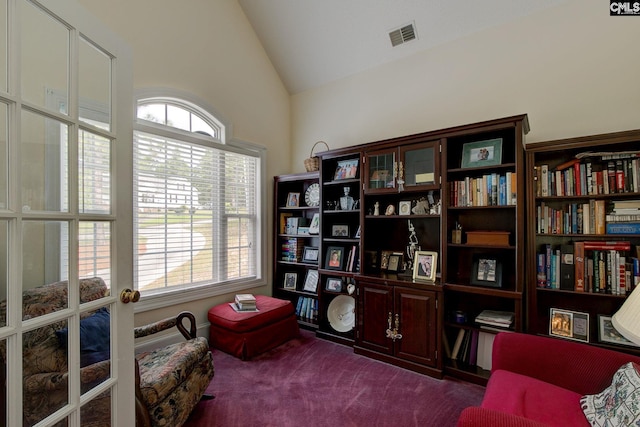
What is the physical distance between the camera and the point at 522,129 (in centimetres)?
233

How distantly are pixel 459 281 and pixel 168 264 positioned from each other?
2.79 meters

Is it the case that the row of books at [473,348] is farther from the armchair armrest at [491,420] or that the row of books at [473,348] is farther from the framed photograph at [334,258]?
the armchair armrest at [491,420]

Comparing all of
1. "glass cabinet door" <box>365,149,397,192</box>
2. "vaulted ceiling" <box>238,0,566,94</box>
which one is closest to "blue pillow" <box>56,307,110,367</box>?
"glass cabinet door" <box>365,149,397,192</box>

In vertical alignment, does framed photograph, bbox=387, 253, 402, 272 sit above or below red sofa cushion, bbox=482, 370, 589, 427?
above

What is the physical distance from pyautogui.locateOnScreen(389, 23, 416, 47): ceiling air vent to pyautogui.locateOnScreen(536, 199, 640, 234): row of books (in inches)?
81.5

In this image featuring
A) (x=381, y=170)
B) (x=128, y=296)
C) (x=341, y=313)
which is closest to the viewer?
(x=128, y=296)

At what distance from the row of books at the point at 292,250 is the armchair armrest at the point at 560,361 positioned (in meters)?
2.38

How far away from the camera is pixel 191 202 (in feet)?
10.6

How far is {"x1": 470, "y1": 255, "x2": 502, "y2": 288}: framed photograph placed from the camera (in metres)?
2.53

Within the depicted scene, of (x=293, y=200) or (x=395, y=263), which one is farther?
(x=293, y=200)

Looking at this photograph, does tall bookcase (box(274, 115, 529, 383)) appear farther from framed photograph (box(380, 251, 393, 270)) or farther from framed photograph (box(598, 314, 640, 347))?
framed photograph (box(598, 314, 640, 347))

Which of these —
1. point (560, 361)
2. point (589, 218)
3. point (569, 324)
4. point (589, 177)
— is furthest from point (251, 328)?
point (589, 177)

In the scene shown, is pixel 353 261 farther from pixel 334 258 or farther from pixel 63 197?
pixel 63 197

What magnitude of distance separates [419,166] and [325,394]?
2.08m
